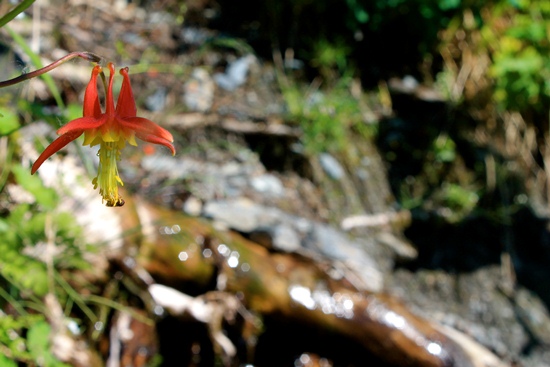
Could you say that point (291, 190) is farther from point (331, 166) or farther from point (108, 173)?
point (108, 173)

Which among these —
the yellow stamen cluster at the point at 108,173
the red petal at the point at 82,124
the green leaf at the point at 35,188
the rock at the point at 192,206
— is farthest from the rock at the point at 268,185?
the red petal at the point at 82,124

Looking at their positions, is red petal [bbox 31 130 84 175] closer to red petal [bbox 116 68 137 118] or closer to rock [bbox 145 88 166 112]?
red petal [bbox 116 68 137 118]

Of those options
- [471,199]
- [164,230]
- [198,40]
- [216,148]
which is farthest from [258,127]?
[471,199]

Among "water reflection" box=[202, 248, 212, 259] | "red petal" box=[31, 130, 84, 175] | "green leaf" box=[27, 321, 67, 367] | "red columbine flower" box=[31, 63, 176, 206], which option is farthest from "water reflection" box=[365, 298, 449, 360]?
"red petal" box=[31, 130, 84, 175]

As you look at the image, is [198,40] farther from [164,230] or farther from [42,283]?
[42,283]

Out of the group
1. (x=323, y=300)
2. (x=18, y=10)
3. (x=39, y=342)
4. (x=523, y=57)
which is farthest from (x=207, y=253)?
(x=523, y=57)

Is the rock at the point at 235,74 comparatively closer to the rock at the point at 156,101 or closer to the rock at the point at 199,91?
the rock at the point at 199,91
